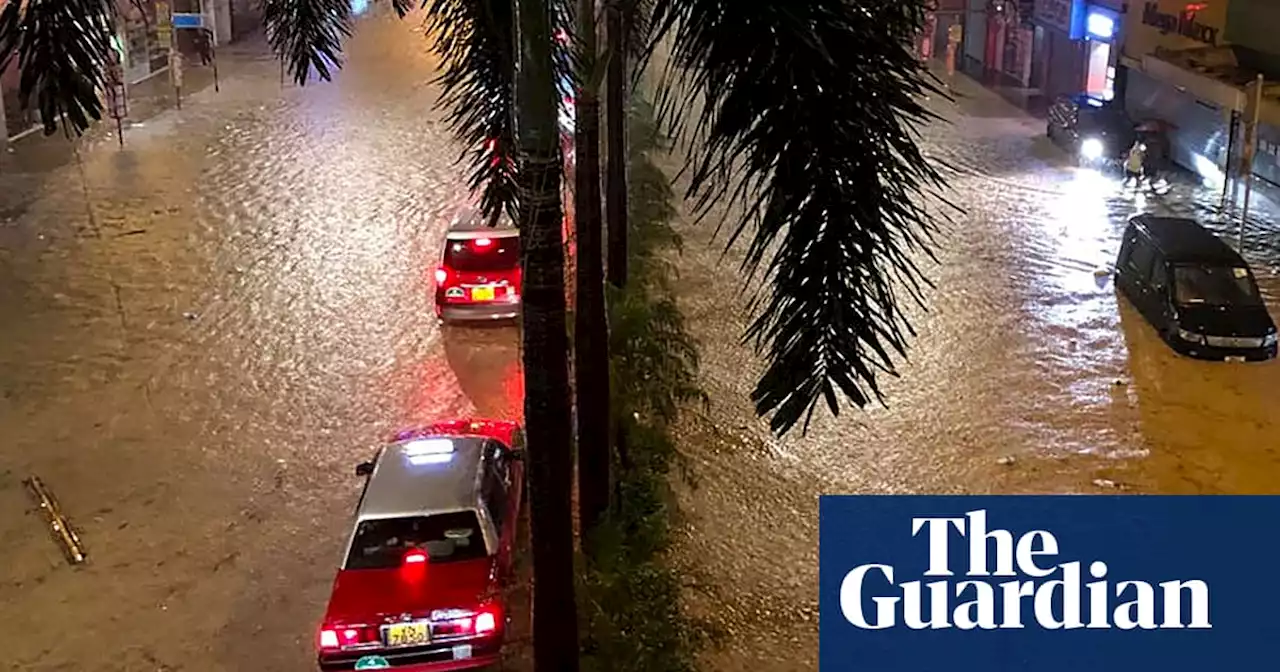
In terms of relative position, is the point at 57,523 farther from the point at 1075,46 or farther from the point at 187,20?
the point at 1075,46

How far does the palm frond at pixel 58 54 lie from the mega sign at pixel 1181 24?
2056 centimetres

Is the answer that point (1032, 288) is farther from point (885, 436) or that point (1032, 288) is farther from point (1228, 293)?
point (885, 436)

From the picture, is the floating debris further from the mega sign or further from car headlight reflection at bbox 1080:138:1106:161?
the mega sign

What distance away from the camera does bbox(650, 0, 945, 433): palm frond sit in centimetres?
350

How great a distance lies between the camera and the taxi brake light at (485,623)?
7.65m

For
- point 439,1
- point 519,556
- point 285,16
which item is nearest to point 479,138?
point 439,1

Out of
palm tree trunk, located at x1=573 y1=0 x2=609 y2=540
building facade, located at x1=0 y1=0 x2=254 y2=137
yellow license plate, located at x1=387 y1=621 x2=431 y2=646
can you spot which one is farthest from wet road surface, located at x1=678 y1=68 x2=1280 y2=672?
building facade, located at x1=0 y1=0 x2=254 y2=137

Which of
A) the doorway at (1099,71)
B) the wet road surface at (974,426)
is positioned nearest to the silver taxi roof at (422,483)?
the wet road surface at (974,426)

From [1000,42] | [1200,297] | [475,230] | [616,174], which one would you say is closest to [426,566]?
[616,174]

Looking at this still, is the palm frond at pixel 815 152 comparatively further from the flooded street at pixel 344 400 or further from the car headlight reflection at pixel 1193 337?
the car headlight reflection at pixel 1193 337

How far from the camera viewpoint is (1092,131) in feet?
74.3

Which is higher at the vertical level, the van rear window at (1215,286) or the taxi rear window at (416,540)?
the van rear window at (1215,286)

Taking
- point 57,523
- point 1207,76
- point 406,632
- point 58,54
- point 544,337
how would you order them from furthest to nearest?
1. point 1207,76
2. point 57,523
3. point 406,632
4. point 544,337
5. point 58,54

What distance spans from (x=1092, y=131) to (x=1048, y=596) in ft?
53.5
